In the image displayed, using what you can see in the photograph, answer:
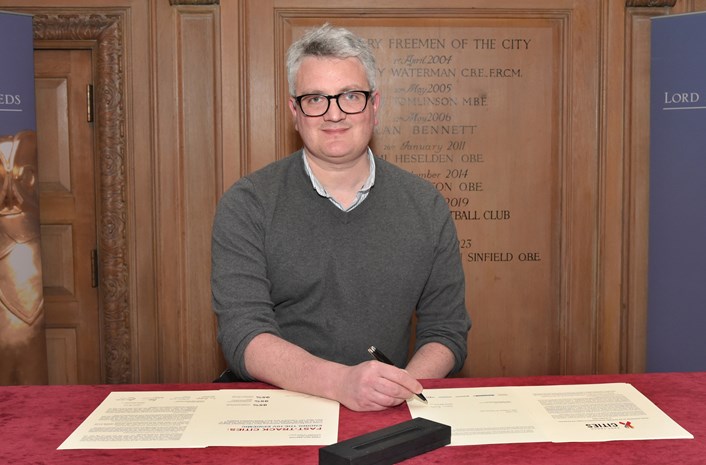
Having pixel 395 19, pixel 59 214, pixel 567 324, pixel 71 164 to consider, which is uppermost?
pixel 395 19

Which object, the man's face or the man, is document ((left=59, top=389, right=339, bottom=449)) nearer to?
the man

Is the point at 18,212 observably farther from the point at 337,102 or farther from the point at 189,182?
the point at 337,102

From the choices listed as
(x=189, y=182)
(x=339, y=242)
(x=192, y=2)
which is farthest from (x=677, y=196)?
(x=192, y=2)

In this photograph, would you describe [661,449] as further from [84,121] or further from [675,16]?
[84,121]

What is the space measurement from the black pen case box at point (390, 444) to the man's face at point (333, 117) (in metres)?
1.01

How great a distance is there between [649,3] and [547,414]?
2808 mm

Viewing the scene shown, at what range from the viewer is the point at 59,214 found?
3799mm

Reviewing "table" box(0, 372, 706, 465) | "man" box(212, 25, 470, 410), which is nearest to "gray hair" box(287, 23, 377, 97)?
"man" box(212, 25, 470, 410)

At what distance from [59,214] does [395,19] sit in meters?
1.86

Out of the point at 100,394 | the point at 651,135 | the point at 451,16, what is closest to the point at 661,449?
the point at 100,394

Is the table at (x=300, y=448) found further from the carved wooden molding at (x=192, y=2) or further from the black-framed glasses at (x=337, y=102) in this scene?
the carved wooden molding at (x=192, y=2)

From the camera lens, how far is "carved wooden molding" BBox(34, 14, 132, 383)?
3631 mm

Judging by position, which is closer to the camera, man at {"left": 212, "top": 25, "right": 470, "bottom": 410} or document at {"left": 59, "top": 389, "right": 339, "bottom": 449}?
document at {"left": 59, "top": 389, "right": 339, "bottom": 449}

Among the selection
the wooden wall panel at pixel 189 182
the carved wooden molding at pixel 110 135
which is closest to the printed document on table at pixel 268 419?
the wooden wall panel at pixel 189 182
